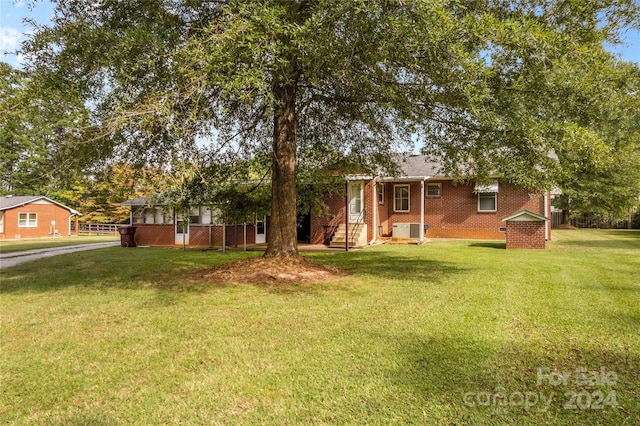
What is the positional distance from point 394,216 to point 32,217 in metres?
30.4

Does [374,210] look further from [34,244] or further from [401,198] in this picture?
[34,244]

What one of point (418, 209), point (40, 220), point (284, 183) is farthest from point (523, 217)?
point (40, 220)

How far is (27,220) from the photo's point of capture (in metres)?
32.2

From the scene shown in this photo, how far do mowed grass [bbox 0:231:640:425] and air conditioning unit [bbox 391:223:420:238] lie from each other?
10338 millimetres

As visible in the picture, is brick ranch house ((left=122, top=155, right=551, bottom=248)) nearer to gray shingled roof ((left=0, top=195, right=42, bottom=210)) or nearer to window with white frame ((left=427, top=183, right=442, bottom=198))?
window with white frame ((left=427, top=183, right=442, bottom=198))

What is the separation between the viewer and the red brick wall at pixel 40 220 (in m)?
30.8

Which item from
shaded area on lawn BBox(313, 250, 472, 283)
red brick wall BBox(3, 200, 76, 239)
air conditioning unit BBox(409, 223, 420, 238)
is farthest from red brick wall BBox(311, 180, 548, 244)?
red brick wall BBox(3, 200, 76, 239)

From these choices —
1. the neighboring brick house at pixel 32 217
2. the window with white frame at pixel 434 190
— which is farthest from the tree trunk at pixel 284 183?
the neighboring brick house at pixel 32 217

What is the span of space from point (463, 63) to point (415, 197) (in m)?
14.2

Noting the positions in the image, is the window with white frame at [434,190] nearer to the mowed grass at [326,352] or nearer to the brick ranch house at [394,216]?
the brick ranch house at [394,216]

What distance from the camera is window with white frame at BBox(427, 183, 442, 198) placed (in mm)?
19484

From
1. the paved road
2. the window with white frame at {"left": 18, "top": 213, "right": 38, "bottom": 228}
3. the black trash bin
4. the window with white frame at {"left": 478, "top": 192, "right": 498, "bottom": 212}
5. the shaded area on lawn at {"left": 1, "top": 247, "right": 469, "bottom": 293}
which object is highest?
the window with white frame at {"left": 478, "top": 192, "right": 498, "bottom": 212}

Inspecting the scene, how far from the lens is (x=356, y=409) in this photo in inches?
120

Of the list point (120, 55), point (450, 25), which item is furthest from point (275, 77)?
point (450, 25)
